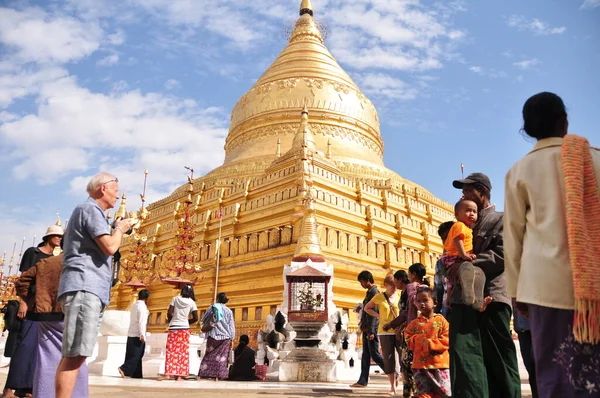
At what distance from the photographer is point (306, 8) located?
123ft

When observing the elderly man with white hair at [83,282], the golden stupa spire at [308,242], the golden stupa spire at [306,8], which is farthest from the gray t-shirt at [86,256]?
the golden stupa spire at [306,8]

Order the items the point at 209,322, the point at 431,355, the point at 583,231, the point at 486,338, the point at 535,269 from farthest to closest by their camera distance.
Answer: the point at 209,322
the point at 431,355
the point at 486,338
the point at 535,269
the point at 583,231

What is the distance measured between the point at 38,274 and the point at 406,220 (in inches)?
783

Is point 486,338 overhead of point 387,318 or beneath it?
beneath

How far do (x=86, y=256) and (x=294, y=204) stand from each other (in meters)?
15.8

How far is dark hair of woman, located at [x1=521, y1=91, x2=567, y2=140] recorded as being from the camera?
9.32ft

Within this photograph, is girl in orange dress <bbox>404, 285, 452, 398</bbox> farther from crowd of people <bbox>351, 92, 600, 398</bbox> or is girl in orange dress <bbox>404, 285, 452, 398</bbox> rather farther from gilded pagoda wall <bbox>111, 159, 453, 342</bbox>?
gilded pagoda wall <bbox>111, 159, 453, 342</bbox>

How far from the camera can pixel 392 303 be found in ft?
23.9

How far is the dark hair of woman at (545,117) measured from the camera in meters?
2.84

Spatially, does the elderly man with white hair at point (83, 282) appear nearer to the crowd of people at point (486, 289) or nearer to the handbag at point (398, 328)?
the crowd of people at point (486, 289)

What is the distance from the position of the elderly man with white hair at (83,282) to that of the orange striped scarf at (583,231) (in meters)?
2.86

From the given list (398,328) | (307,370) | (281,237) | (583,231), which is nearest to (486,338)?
(583,231)

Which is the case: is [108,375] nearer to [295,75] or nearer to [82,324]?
[82,324]

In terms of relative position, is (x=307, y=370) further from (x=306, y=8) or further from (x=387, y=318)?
(x=306, y=8)
